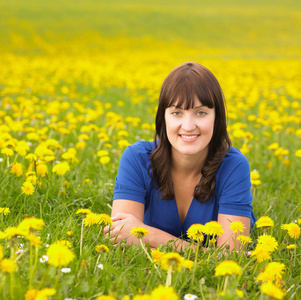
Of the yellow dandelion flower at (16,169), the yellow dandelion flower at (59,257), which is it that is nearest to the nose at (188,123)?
the yellow dandelion flower at (59,257)

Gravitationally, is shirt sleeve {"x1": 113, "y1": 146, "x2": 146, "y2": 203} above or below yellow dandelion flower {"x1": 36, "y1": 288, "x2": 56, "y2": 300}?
above

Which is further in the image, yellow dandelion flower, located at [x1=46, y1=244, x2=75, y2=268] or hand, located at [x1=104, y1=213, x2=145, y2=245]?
hand, located at [x1=104, y1=213, x2=145, y2=245]

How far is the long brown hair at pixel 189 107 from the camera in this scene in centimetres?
222

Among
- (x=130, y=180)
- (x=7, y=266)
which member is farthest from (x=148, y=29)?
(x=7, y=266)

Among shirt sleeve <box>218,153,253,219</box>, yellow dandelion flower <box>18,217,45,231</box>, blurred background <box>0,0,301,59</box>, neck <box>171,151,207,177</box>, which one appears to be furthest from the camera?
blurred background <box>0,0,301,59</box>

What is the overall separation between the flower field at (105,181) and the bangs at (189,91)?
2.12 feet

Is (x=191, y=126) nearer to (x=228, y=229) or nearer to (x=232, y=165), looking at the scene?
(x=232, y=165)

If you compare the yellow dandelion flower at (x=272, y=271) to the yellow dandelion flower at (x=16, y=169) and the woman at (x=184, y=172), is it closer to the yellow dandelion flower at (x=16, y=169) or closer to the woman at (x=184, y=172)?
the woman at (x=184, y=172)

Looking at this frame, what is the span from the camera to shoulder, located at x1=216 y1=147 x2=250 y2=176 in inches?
96.0

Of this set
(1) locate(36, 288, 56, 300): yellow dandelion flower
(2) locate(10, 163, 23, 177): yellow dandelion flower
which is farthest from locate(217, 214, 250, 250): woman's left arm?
(2) locate(10, 163, 23, 177): yellow dandelion flower

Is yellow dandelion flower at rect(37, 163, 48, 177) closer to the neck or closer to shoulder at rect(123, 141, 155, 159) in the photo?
shoulder at rect(123, 141, 155, 159)

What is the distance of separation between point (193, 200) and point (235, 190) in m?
0.24

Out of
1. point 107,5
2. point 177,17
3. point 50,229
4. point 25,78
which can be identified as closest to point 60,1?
point 107,5

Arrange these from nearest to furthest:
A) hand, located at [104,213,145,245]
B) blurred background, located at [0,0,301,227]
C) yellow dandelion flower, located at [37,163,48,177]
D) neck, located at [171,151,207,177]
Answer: hand, located at [104,213,145,245] < neck, located at [171,151,207,177] < yellow dandelion flower, located at [37,163,48,177] < blurred background, located at [0,0,301,227]
